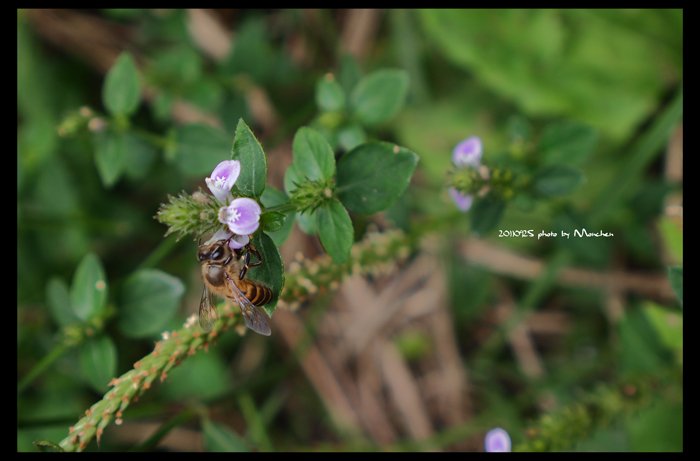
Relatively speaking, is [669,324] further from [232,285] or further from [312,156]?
[232,285]

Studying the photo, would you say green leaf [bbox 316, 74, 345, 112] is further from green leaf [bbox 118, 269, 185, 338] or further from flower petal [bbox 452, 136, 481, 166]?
green leaf [bbox 118, 269, 185, 338]

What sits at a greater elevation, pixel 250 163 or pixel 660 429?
pixel 250 163

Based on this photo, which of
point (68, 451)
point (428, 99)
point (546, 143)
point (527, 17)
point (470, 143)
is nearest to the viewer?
point (68, 451)


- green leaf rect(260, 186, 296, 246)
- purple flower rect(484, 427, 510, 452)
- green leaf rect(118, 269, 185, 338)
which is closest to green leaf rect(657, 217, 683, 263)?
purple flower rect(484, 427, 510, 452)

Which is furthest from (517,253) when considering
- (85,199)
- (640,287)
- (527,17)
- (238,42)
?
(85,199)

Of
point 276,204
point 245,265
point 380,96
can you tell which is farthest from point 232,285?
point 380,96

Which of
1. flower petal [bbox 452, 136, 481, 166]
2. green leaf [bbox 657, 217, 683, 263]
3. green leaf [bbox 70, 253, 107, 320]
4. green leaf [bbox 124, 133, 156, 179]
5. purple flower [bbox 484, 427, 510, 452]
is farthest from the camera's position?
green leaf [bbox 124, 133, 156, 179]

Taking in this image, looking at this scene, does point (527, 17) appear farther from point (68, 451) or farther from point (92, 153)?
point (68, 451)
